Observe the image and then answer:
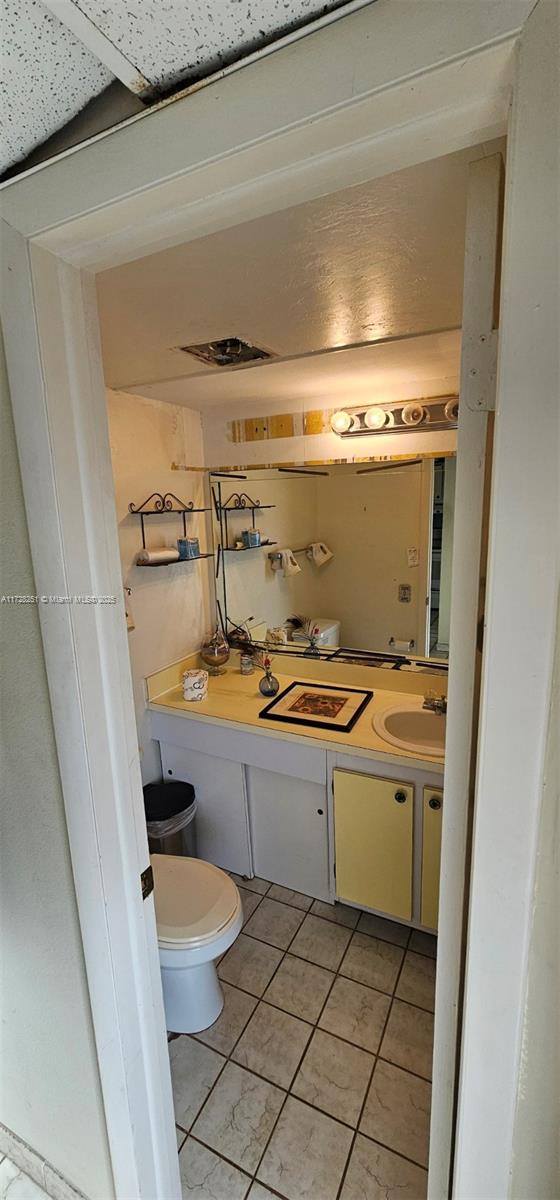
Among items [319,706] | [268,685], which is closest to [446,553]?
[319,706]

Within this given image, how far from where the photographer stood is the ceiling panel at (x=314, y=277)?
30.0 inches

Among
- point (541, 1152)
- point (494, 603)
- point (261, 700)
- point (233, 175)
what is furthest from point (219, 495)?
point (541, 1152)

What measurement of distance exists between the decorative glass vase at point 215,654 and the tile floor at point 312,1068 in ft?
3.70

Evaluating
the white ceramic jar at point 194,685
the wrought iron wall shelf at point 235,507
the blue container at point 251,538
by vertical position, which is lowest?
the white ceramic jar at point 194,685

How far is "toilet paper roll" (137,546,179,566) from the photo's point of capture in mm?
2016

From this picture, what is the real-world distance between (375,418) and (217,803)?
1.82m

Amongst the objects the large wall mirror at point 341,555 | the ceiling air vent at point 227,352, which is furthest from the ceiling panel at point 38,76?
the large wall mirror at point 341,555

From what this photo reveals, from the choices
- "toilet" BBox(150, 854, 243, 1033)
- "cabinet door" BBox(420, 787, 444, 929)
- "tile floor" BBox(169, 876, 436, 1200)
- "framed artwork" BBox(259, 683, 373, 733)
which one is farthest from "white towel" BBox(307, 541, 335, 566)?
"tile floor" BBox(169, 876, 436, 1200)

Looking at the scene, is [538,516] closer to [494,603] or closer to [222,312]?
[494,603]

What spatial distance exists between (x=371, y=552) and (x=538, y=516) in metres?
1.75

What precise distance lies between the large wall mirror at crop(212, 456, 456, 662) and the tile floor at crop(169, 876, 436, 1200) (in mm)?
1213

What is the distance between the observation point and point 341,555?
2279mm

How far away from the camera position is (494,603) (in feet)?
1.64

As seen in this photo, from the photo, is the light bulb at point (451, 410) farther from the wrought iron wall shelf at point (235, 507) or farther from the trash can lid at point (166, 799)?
the trash can lid at point (166, 799)
